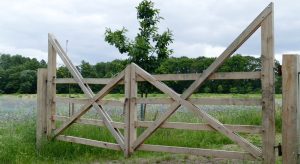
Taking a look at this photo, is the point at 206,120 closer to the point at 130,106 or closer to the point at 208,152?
the point at 208,152

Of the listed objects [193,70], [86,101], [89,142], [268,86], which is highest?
[193,70]

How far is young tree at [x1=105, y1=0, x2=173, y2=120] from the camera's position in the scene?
452 inches

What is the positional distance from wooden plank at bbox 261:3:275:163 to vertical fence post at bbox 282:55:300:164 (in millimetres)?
170

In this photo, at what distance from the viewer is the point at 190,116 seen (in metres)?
14.6

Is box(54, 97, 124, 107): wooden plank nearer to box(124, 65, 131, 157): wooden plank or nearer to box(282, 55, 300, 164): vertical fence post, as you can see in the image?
box(124, 65, 131, 157): wooden plank

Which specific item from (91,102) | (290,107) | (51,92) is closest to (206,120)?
(290,107)

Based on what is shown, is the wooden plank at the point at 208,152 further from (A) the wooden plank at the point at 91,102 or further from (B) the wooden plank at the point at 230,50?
(A) the wooden plank at the point at 91,102

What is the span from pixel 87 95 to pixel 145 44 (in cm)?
288

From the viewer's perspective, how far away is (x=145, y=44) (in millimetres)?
11445

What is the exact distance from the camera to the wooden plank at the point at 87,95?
8.47 m

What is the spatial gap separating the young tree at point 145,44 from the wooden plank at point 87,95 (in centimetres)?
197

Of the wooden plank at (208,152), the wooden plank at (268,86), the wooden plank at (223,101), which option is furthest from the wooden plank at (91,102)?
the wooden plank at (268,86)

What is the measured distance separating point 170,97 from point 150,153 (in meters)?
1.91

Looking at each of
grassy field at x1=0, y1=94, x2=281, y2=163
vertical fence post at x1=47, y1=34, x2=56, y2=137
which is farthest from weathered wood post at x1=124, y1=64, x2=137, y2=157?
vertical fence post at x1=47, y1=34, x2=56, y2=137
